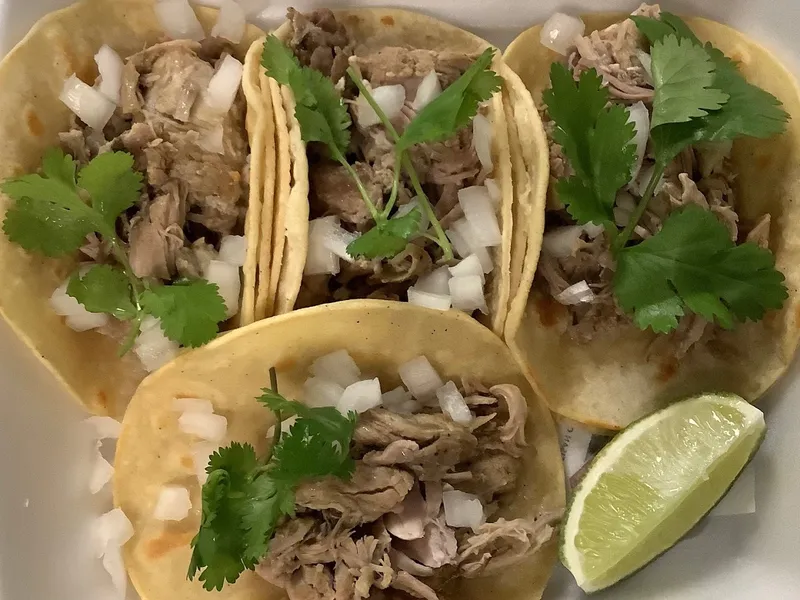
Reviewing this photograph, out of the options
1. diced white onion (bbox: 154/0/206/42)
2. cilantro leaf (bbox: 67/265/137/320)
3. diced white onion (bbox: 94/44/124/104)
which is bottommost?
cilantro leaf (bbox: 67/265/137/320)

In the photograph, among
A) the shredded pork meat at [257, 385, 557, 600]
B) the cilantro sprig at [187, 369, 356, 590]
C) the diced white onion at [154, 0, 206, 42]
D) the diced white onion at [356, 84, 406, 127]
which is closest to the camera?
the cilantro sprig at [187, 369, 356, 590]

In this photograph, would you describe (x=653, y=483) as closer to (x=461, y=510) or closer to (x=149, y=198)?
(x=461, y=510)

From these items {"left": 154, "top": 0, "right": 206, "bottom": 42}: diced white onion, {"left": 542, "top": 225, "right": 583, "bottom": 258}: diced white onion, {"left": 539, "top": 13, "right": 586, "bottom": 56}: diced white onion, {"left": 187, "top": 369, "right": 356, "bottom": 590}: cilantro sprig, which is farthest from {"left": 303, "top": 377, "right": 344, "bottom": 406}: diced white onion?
{"left": 539, "top": 13, "right": 586, "bottom": 56}: diced white onion

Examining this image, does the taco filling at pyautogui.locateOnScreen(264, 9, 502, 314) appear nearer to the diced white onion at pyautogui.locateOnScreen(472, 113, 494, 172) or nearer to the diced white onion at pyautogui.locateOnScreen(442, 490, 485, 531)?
the diced white onion at pyautogui.locateOnScreen(472, 113, 494, 172)

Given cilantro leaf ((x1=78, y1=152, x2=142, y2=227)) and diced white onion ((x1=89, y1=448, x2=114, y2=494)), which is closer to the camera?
cilantro leaf ((x1=78, y1=152, x2=142, y2=227))

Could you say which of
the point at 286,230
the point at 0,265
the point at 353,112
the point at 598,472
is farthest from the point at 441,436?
the point at 0,265

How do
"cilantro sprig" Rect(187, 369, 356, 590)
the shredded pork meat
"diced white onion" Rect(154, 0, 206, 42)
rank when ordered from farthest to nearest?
"diced white onion" Rect(154, 0, 206, 42)
the shredded pork meat
"cilantro sprig" Rect(187, 369, 356, 590)
